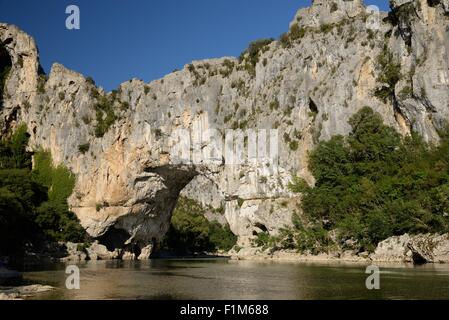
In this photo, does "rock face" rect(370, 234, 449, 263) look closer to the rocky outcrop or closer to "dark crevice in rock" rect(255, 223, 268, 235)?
"dark crevice in rock" rect(255, 223, 268, 235)

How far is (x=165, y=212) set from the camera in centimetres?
6469

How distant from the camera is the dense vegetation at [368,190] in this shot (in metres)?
38.6

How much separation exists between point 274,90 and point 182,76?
10.8m

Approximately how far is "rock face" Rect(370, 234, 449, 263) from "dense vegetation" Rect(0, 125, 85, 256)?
2711 centimetres

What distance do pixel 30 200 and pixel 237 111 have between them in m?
22.2

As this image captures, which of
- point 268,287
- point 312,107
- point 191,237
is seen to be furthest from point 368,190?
point 191,237

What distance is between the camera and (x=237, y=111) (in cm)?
5709

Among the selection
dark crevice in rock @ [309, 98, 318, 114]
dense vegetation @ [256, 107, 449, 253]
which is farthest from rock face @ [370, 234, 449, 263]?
dark crevice in rock @ [309, 98, 318, 114]

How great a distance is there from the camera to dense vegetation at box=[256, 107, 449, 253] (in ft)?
127

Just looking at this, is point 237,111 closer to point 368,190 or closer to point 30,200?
point 368,190

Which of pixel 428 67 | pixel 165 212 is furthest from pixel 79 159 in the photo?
pixel 428 67

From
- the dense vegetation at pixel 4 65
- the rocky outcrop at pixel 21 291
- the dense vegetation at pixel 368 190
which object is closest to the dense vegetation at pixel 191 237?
the dense vegetation at pixel 4 65

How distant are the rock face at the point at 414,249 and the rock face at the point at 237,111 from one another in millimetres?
10944

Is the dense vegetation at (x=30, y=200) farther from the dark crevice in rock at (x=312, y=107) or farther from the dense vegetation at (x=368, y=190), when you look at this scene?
the dark crevice in rock at (x=312, y=107)
